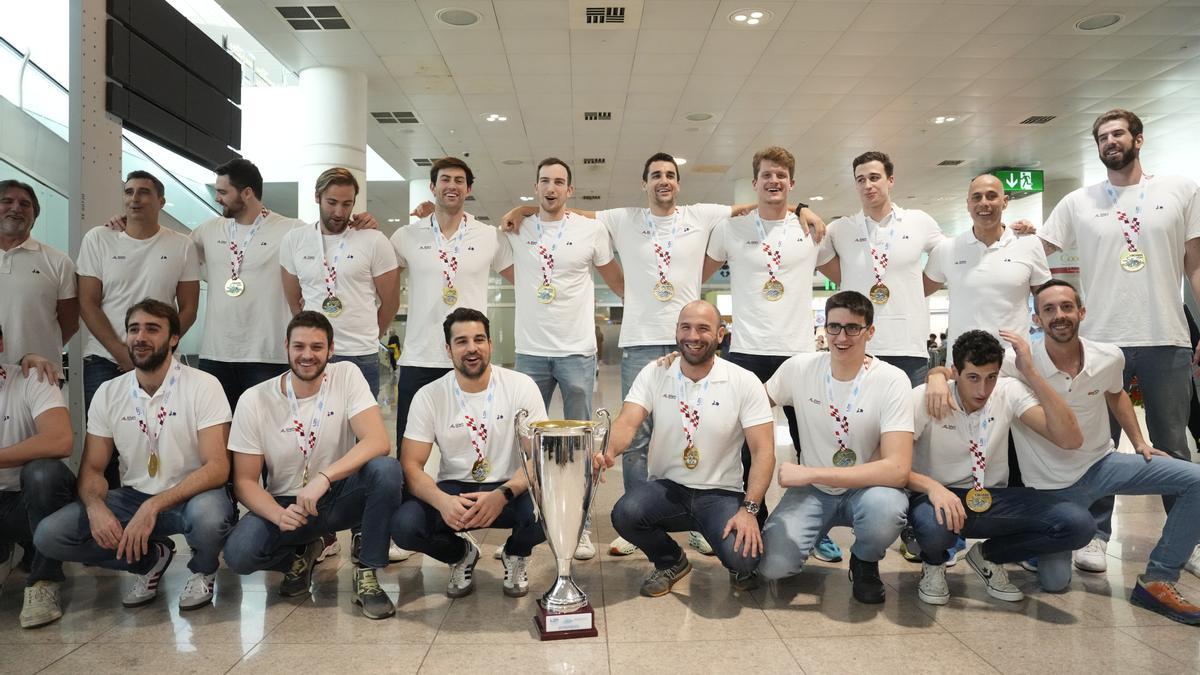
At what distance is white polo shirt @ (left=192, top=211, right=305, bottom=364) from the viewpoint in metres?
3.78

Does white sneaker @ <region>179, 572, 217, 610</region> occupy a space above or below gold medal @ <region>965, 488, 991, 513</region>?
below

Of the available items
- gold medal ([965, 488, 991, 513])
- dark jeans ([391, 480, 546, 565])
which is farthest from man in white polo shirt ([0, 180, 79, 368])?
gold medal ([965, 488, 991, 513])

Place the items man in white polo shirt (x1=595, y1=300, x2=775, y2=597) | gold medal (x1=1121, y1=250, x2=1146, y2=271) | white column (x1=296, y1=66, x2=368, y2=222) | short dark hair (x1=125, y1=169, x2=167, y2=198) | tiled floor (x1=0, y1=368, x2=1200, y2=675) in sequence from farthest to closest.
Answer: white column (x1=296, y1=66, x2=368, y2=222), short dark hair (x1=125, y1=169, x2=167, y2=198), gold medal (x1=1121, y1=250, x2=1146, y2=271), man in white polo shirt (x1=595, y1=300, x2=775, y2=597), tiled floor (x1=0, y1=368, x2=1200, y2=675)

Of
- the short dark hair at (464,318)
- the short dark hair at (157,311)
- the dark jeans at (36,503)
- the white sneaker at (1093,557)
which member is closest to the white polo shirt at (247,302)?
the short dark hair at (157,311)

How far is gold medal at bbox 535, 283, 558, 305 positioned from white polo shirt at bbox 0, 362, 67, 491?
84.4 inches

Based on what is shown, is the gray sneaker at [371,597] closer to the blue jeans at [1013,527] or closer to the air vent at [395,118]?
the blue jeans at [1013,527]

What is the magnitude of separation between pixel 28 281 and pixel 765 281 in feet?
11.7

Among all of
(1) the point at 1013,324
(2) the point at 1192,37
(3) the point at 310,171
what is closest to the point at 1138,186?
(1) the point at 1013,324

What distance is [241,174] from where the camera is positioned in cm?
388

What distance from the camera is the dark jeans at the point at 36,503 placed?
294cm

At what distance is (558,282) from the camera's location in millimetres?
3887

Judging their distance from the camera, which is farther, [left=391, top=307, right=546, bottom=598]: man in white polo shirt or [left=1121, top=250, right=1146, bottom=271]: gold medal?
[left=1121, top=250, right=1146, bottom=271]: gold medal

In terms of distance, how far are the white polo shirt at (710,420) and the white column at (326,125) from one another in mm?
6566

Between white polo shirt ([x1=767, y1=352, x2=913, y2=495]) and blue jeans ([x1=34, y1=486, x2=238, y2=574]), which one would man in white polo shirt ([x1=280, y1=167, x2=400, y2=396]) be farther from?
white polo shirt ([x1=767, y1=352, x2=913, y2=495])
